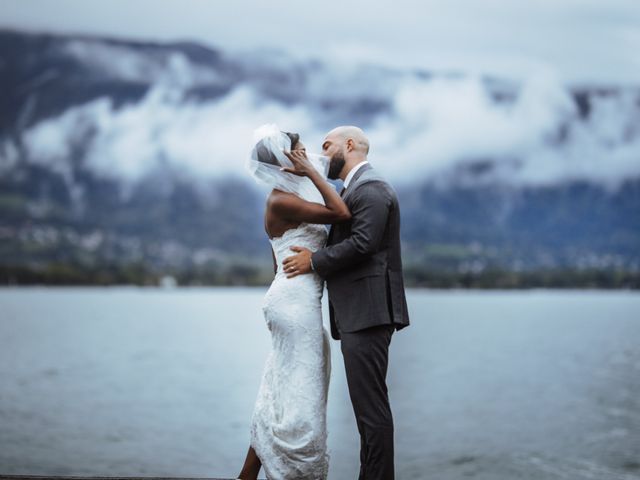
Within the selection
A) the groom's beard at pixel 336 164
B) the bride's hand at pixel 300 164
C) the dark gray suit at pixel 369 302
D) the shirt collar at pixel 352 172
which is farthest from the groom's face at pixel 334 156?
the dark gray suit at pixel 369 302

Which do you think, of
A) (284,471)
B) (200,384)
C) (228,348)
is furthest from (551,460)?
(228,348)

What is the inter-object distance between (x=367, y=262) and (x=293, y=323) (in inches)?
26.3

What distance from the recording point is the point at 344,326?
242 inches

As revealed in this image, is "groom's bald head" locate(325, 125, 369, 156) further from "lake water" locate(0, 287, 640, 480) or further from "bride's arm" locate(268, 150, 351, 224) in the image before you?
"lake water" locate(0, 287, 640, 480)

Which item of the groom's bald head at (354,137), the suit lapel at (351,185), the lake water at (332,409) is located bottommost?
the lake water at (332,409)

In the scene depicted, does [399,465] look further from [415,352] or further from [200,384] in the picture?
[415,352]

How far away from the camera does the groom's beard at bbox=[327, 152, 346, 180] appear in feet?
21.3

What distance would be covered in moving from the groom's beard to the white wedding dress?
39 cm

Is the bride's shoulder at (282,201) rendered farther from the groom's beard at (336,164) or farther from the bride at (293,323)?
the groom's beard at (336,164)

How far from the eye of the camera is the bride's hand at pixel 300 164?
20.6ft

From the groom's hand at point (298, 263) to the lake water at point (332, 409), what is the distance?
12.3 meters

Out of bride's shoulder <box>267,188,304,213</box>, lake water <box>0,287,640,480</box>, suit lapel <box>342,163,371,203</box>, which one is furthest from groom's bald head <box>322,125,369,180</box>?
lake water <box>0,287,640,480</box>

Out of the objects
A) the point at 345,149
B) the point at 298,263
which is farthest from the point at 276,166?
the point at 298,263

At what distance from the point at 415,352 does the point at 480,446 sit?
40.9m
